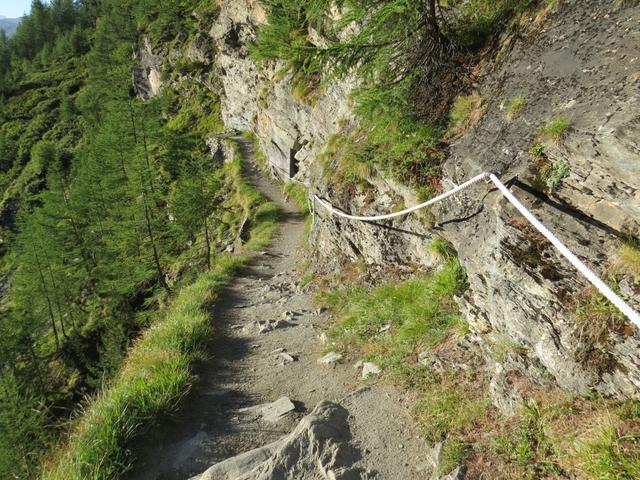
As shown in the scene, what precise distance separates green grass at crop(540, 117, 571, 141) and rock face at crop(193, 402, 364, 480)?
4530mm

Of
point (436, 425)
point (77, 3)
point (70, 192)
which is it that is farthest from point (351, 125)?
point (77, 3)

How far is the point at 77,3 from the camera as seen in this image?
386 ft

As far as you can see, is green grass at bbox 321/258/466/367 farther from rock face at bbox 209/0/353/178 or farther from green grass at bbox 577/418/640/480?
rock face at bbox 209/0/353/178

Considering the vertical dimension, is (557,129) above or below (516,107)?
below

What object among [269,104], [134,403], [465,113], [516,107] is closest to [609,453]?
[516,107]

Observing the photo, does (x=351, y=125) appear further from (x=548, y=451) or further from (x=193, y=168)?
(x=548, y=451)

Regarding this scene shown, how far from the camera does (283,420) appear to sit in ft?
19.7

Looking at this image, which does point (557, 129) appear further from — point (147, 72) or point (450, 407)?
point (147, 72)

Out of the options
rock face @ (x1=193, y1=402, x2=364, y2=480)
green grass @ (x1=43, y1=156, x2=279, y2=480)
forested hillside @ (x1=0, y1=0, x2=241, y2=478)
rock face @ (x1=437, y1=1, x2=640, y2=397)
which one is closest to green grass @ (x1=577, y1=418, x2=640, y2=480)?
rock face @ (x1=437, y1=1, x2=640, y2=397)

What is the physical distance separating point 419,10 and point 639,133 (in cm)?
461

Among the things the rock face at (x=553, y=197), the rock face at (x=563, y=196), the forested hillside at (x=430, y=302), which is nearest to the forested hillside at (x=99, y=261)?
the forested hillside at (x=430, y=302)

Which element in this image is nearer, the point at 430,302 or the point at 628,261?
the point at 628,261

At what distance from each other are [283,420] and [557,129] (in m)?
5.44

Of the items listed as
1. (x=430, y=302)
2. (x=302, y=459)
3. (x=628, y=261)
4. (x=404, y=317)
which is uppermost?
(x=628, y=261)
